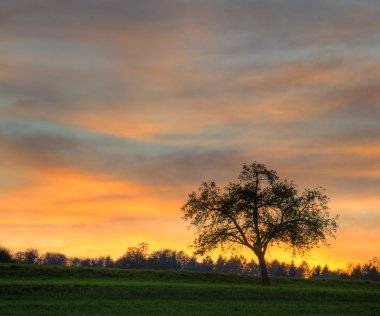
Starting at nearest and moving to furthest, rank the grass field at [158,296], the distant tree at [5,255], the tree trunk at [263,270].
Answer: the grass field at [158,296], the tree trunk at [263,270], the distant tree at [5,255]

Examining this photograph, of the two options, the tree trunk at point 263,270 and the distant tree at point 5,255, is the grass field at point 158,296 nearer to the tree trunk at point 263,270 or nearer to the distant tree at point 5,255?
the tree trunk at point 263,270

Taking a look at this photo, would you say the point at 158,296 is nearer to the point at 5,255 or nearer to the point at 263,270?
the point at 263,270

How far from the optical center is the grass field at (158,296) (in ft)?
130

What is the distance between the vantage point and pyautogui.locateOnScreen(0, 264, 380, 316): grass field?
130ft

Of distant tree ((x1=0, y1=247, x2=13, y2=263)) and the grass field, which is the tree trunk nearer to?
the grass field

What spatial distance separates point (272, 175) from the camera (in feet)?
254

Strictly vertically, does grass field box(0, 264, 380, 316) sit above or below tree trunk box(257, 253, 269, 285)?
below

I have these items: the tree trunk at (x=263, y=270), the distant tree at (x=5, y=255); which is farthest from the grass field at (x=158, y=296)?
the distant tree at (x=5, y=255)

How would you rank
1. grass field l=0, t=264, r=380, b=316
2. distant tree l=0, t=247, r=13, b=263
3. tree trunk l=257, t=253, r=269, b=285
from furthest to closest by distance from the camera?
distant tree l=0, t=247, r=13, b=263 < tree trunk l=257, t=253, r=269, b=285 < grass field l=0, t=264, r=380, b=316

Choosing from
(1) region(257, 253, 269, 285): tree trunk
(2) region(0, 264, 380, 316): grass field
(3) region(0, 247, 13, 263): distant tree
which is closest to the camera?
(2) region(0, 264, 380, 316): grass field

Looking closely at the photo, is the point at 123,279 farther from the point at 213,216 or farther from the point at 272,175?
the point at 272,175

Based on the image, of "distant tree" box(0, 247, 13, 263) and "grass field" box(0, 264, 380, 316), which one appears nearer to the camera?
"grass field" box(0, 264, 380, 316)

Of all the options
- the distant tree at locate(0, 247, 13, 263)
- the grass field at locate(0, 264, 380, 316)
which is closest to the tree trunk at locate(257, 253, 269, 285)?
the grass field at locate(0, 264, 380, 316)

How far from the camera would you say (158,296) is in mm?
52250
